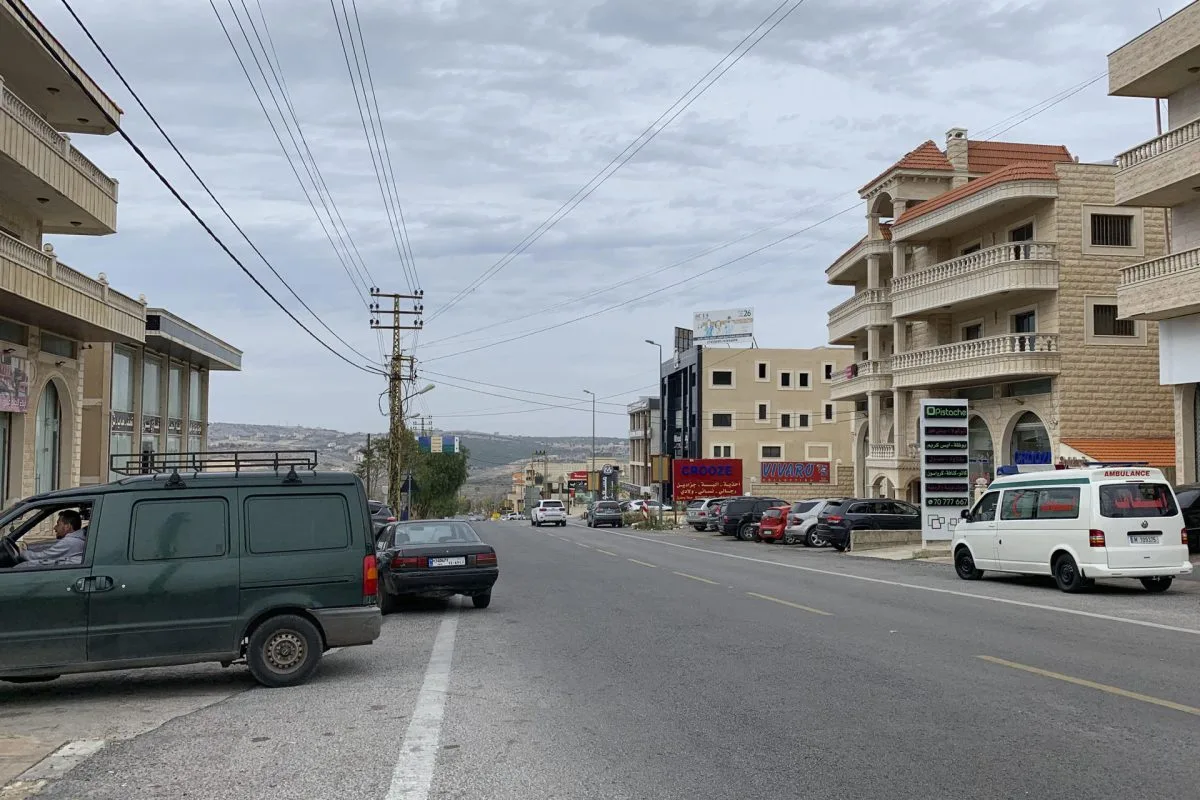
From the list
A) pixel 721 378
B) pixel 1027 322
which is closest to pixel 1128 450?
pixel 1027 322

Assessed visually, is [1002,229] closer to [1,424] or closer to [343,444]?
[1,424]

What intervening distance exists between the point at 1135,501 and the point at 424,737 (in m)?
13.9

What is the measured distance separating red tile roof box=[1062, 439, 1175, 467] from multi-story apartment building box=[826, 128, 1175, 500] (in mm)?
69

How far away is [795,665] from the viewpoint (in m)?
10.4

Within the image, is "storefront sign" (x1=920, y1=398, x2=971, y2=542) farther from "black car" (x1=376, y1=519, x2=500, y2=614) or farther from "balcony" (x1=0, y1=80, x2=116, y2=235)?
"balcony" (x1=0, y1=80, x2=116, y2=235)

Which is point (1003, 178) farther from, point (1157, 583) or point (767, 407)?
point (767, 407)

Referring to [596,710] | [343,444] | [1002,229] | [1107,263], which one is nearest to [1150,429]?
[1107,263]

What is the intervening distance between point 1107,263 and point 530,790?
3367 centimetres

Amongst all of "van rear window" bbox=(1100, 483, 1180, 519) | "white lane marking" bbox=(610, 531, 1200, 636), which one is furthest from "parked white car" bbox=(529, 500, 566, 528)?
"van rear window" bbox=(1100, 483, 1180, 519)

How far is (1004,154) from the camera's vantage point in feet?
146

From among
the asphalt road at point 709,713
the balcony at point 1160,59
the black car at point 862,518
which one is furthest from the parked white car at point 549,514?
the asphalt road at point 709,713

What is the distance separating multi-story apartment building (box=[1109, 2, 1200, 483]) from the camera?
2592 cm

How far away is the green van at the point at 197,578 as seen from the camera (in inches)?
353

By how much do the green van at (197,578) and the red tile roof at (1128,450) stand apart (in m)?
28.6
